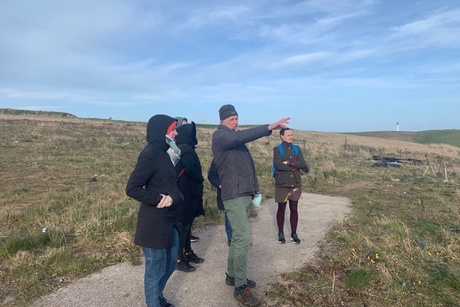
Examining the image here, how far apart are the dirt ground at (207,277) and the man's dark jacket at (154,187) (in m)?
1.14

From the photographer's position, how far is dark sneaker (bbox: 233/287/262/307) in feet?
12.5

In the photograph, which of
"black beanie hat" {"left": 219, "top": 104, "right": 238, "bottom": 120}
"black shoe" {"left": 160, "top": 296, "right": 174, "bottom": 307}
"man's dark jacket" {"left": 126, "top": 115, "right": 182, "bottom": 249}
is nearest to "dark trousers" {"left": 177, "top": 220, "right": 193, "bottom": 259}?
"black shoe" {"left": 160, "top": 296, "right": 174, "bottom": 307}

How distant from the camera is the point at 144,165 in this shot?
125 inches

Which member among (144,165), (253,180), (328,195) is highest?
(144,165)

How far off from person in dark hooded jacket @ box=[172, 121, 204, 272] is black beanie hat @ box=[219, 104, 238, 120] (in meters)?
0.78

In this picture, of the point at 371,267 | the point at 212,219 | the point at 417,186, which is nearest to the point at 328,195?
the point at 417,186

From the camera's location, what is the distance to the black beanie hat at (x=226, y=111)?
4.16 m

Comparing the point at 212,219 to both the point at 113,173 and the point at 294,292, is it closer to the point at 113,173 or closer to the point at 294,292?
the point at 294,292

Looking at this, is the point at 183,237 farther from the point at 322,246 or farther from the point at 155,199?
the point at 322,246

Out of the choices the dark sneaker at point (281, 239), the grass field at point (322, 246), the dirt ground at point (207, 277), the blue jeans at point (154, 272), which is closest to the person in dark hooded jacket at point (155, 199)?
the blue jeans at point (154, 272)

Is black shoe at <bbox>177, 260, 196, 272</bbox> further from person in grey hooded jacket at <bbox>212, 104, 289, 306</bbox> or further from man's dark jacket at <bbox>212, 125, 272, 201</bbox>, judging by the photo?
man's dark jacket at <bbox>212, 125, 272, 201</bbox>

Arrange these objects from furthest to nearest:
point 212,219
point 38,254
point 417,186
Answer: point 417,186
point 212,219
point 38,254

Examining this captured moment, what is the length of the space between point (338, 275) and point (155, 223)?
271 centimetres

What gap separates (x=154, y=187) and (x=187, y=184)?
150 centimetres
